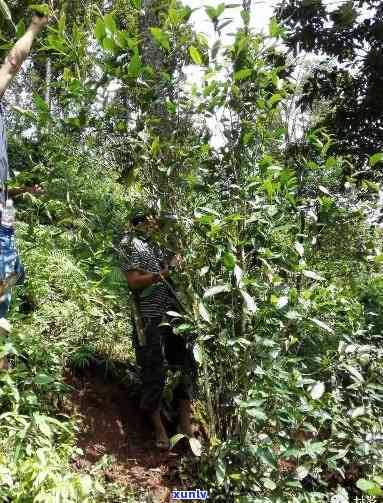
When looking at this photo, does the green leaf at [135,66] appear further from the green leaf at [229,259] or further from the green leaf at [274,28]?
the green leaf at [229,259]

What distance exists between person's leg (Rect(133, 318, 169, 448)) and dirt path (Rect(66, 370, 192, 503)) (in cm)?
11

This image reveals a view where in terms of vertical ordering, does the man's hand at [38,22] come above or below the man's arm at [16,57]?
above

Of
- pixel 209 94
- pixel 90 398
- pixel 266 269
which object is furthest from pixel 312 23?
pixel 90 398

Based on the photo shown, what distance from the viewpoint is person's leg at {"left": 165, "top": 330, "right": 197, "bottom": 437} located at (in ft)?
8.13

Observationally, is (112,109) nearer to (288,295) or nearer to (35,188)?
(35,188)

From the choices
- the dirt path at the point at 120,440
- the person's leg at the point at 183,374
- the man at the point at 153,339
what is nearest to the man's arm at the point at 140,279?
the man at the point at 153,339

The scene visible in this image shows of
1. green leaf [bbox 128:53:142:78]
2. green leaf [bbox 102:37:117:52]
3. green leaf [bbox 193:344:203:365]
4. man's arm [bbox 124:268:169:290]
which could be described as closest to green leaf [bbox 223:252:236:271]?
green leaf [bbox 193:344:203:365]

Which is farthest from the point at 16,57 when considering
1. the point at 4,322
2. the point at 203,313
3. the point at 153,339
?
the point at 153,339

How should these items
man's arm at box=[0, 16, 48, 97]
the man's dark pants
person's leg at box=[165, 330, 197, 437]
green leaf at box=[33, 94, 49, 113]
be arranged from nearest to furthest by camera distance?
man's arm at box=[0, 16, 48, 97]
green leaf at box=[33, 94, 49, 113]
person's leg at box=[165, 330, 197, 437]
the man's dark pants

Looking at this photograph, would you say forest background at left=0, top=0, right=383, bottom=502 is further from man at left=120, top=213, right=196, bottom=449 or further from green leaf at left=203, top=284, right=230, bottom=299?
man at left=120, top=213, right=196, bottom=449

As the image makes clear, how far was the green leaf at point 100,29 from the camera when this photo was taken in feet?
6.02

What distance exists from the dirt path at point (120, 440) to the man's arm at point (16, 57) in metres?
1.75

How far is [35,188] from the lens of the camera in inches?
93.0

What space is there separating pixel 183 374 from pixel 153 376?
0.64ft
